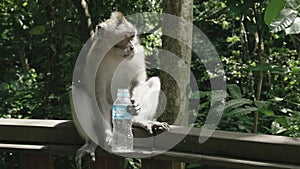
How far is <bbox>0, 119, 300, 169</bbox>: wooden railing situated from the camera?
134 cm

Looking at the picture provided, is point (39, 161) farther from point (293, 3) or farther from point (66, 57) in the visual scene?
point (66, 57)

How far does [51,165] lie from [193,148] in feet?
1.70

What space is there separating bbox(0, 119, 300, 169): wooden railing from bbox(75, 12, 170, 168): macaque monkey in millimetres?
558

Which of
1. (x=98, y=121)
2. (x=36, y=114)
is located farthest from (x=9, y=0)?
(x=98, y=121)

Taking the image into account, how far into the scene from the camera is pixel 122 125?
1.95 meters

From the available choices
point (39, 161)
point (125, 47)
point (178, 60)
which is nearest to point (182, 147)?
point (39, 161)

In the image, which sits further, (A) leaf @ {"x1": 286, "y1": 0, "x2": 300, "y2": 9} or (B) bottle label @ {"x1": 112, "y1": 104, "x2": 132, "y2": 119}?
(B) bottle label @ {"x1": 112, "y1": 104, "x2": 132, "y2": 119}

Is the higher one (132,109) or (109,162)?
(132,109)

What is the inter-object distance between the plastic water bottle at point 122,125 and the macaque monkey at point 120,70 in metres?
0.27

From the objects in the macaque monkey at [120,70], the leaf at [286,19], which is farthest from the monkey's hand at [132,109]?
the leaf at [286,19]

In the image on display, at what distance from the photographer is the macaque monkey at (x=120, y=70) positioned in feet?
7.73

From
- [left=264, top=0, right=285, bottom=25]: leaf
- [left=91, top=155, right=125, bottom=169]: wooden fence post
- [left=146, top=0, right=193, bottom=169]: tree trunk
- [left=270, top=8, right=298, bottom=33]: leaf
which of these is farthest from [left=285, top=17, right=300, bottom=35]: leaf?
[left=91, top=155, right=125, bottom=169]: wooden fence post

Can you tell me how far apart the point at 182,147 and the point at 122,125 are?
50 centimetres

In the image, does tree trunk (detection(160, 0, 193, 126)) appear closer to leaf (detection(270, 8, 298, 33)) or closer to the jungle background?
leaf (detection(270, 8, 298, 33))
